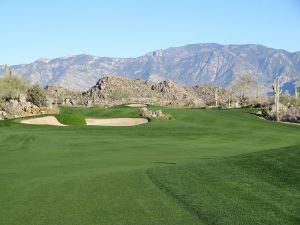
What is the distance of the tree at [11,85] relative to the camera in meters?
81.7

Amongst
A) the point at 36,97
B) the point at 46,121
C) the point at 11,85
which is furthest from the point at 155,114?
the point at 11,85

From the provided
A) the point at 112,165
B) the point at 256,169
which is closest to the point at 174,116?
the point at 112,165

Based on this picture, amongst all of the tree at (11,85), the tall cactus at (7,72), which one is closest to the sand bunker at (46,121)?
the tree at (11,85)

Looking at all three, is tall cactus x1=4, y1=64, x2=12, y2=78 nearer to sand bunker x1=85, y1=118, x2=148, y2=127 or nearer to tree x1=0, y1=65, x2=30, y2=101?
tree x1=0, y1=65, x2=30, y2=101

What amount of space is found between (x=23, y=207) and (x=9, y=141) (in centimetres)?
1941

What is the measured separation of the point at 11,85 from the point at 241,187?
75072mm

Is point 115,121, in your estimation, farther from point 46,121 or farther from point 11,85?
point 11,85

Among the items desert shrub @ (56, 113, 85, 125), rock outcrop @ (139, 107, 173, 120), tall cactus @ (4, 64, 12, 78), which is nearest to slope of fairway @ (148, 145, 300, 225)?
rock outcrop @ (139, 107, 173, 120)

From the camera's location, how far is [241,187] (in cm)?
1204

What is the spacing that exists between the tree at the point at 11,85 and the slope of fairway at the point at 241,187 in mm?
69481

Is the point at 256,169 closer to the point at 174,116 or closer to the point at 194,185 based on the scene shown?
the point at 194,185

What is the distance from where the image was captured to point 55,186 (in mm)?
13070

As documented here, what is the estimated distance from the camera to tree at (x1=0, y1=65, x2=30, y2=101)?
3216 inches

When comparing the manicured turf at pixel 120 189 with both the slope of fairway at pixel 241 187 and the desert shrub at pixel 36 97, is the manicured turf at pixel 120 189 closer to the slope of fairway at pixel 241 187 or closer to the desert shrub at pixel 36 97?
the slope of fairway at pixel 241 187
